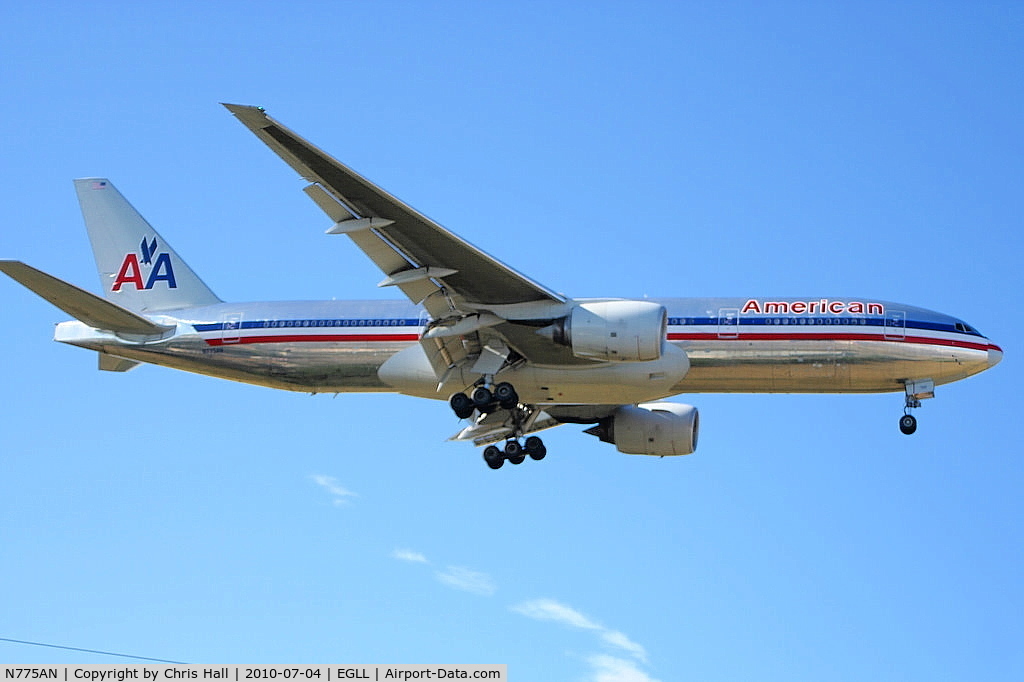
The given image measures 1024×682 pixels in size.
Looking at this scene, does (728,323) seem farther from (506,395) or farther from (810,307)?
(506,395)

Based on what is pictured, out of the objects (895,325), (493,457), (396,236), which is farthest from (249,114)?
(895,325)

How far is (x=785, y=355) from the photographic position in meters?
36.3

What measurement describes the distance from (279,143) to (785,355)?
45.0ft

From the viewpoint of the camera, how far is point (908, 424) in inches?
1465

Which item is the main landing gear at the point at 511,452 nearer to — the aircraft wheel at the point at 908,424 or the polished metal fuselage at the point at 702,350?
the polished metal fuselage at the point at 702,350

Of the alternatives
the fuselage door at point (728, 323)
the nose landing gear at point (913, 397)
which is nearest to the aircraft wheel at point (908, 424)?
the nose landing gear at point (913, 397)

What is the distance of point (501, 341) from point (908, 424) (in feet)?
33.8

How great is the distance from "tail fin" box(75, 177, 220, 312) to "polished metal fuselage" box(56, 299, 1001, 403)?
3.43 meters

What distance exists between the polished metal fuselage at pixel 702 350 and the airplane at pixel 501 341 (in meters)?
0.04

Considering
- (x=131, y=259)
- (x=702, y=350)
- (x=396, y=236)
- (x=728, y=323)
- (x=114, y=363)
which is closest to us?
(x=396, y=236)

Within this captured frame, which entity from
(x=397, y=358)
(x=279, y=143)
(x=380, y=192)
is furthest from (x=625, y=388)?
(x=279, y=143)

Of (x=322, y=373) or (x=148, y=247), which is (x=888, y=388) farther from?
(x=148, y=247)

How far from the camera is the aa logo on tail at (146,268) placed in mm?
42406

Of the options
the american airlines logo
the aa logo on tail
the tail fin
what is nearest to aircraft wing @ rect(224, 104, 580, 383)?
the american airlines logo
